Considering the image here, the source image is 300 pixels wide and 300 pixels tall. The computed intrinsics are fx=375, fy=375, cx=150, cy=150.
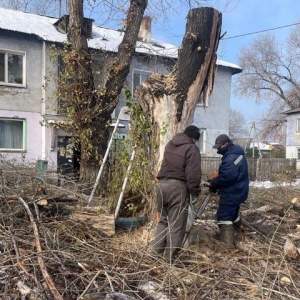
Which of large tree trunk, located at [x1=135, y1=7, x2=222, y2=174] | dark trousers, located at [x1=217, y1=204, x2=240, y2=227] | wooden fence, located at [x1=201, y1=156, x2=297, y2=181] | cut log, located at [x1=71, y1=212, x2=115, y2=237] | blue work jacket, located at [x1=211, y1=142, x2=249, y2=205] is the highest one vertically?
large tree trunk, located at [x1=135, y1=7, x2=222, y2=174]

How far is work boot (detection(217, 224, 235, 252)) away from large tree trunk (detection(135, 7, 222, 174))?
1.31 meters

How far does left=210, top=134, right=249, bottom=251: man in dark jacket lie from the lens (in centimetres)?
508

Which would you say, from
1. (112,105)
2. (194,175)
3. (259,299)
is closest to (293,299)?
(259,299)

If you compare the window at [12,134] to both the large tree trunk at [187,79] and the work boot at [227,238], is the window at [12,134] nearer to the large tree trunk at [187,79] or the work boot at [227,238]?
the large tree trunk at [187,79]

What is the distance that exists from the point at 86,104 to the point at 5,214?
3.86 metres

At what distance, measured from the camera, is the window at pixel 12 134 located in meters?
14.6

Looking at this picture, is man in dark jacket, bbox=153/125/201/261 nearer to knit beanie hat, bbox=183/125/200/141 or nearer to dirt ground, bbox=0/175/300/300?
knit beanie hat, bbox=183/125/200/141

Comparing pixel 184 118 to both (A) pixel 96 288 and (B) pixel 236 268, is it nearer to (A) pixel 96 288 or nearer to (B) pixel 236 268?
(B) pixel 236 268

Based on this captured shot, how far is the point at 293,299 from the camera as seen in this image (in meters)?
3.47

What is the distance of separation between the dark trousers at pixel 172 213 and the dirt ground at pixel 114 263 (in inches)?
7.0

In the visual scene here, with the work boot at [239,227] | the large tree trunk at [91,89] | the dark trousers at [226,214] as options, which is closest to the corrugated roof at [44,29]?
the large tree trunk at [91,89]

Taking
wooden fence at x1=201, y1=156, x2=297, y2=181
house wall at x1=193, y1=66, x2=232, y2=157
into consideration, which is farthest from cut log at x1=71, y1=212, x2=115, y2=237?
house wall at x1=193, y1=66, x2=232, y2=157

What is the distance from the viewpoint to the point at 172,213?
454 cm

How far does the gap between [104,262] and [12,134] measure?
12032mm
